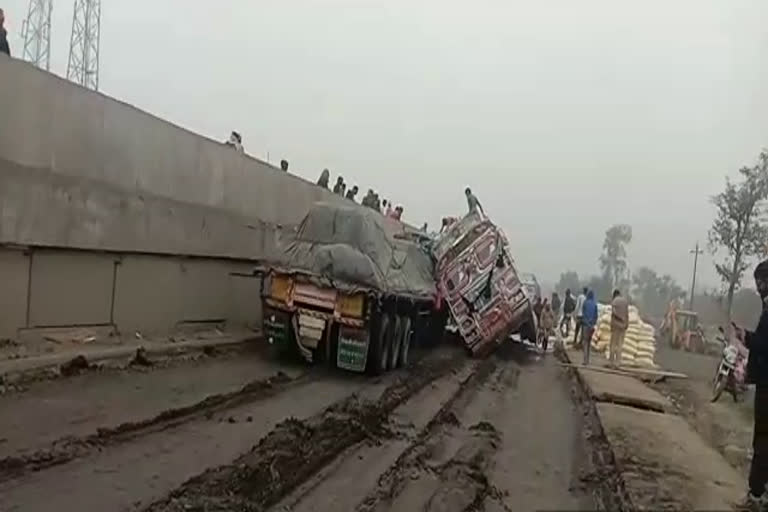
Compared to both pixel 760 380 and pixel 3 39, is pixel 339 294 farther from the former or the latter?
pixel 760 380

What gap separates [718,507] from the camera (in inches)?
85.4

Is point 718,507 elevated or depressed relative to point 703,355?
elevated

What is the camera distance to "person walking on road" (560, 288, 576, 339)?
35.1 m

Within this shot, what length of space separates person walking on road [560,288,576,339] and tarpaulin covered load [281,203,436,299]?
17537 mm

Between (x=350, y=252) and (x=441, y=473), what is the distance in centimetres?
747

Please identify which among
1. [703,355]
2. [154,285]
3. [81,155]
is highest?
[81,155]

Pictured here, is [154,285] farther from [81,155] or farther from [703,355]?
[703,355]

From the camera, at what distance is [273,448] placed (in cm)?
817

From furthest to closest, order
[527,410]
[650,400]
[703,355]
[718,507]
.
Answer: [703,355] < [650,400] < [527,410] < [718,507]

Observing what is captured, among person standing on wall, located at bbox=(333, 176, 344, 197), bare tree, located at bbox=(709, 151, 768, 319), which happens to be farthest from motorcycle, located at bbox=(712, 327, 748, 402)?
person standing on wall, located at bbox=(333, 176, 344, 197)

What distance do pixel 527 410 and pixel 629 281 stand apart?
31.6 ft

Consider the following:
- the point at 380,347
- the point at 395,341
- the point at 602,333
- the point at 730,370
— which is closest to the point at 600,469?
the point at 380,347

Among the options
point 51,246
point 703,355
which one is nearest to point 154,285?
point 51,246

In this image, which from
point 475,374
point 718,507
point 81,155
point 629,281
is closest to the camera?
point 718,507
